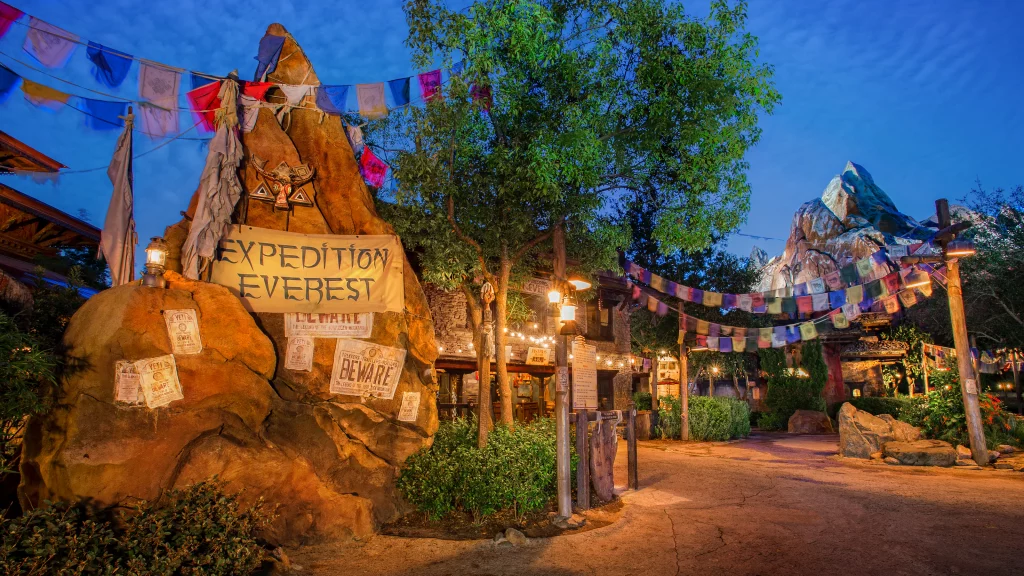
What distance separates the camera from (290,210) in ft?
30.6

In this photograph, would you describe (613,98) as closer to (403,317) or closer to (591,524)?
(403,317)

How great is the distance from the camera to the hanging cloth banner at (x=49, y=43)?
8.00m

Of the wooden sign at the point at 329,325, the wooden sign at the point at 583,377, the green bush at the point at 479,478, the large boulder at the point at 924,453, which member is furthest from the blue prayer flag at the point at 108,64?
the large boulder at the point at 924,453

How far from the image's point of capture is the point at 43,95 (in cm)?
840

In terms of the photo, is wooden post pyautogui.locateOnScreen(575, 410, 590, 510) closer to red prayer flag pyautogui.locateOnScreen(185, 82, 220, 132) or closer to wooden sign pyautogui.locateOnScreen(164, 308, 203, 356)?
wooden sign pyautogui.locateOnScreen(164, 308, 203, 356)

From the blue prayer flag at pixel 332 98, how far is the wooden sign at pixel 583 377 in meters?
5.84

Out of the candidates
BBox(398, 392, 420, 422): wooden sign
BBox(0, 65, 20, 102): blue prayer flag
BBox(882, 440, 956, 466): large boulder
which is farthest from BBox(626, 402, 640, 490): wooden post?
BBox(0, 65, 20, 102): blue prayer flag

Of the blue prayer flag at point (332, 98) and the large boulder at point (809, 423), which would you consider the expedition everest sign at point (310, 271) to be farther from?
the large boulder at point (809, 423)

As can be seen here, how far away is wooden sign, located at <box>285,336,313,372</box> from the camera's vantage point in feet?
27.2

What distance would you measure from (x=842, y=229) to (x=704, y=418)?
1516 inches

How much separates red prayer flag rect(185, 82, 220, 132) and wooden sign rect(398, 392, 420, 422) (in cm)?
536

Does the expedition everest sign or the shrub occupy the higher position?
the expedition everest sign

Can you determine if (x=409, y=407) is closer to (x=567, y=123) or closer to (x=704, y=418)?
(x=567, y=123)

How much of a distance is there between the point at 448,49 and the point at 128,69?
5200mm
